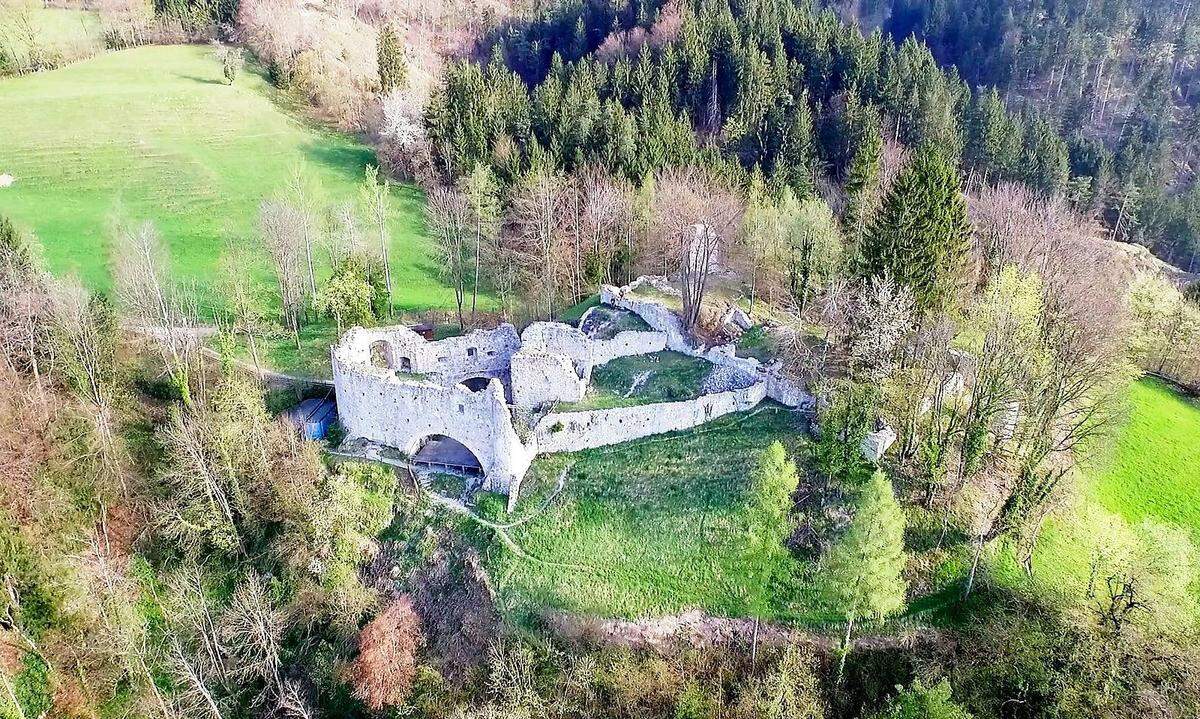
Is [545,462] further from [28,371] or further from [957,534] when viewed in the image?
[28,371]

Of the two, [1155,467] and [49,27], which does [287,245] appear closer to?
[1155,467]

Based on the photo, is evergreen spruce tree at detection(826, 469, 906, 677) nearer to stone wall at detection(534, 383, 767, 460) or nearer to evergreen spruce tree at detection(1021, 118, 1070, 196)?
stone wall at detection(534, 383, 767, 460)

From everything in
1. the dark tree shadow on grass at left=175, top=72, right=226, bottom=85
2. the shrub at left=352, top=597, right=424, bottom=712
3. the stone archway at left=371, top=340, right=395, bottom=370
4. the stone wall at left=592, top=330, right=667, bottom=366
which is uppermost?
the dark tree shadow on grass at left=175, top=72, right=226, bottom=85

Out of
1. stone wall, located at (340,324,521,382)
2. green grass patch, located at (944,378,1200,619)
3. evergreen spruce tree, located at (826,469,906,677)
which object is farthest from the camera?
stone wall, located at (340,324,521,382)

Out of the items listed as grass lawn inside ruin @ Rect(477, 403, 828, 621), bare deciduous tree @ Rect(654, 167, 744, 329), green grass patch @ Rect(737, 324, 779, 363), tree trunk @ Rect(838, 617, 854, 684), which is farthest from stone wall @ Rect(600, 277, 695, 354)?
tree trunk @ Rect(838, 617, 854, 684)

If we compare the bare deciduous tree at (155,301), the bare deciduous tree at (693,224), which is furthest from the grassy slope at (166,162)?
the bare deciduous tree at (693,224)

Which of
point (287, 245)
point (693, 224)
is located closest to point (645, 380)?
point (693, 224)

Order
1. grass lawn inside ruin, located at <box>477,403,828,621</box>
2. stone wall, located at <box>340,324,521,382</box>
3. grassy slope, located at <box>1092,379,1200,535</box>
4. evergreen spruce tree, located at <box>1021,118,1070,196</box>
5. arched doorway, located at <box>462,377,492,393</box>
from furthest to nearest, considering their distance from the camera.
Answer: evergreen spruce tree, located at <box>1021,118,1070,196</box>
arched doorway, located at <box>462,377,492,393</box>
stone wall, located at <box>340,324,521,382</box>
grassy slope, located at <box>1092,379,1200,535</box>
grass lawn inside ruin, located at <box>477,403,828,621</box>
